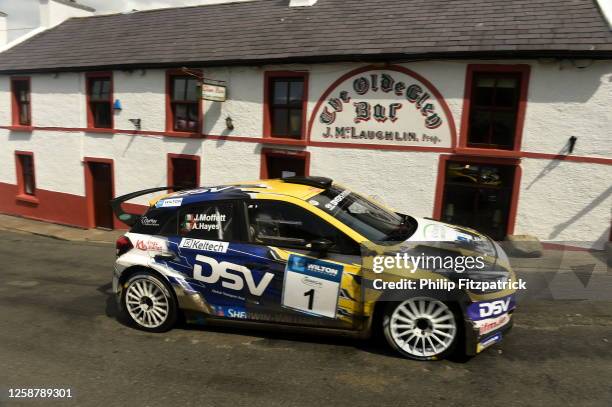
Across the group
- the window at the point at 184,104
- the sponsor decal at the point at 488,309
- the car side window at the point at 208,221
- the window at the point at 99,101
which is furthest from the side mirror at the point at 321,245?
the window at the point at 99,101

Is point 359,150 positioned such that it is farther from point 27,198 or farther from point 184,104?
point 27,198

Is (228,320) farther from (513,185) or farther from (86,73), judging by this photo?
(86,73)

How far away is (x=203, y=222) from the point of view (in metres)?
4.72

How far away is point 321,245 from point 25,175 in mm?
14417

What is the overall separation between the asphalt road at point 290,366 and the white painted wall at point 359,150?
3.07 meters

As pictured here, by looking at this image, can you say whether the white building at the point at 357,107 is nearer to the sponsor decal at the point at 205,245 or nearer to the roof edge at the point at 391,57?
the roof edge at the point at 391,57

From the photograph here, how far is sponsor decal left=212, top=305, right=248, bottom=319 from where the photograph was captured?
4488mm

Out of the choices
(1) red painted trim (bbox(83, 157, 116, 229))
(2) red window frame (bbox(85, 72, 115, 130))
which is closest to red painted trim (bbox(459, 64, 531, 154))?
(2) red window frame (bbox(85, 72, 115, 130))

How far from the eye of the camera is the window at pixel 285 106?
975 centimetres

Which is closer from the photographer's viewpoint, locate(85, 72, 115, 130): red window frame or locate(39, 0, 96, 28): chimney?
locate(85, 72, 115, 130): red window frame

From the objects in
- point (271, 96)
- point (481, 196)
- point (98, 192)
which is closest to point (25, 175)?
point (98, 192)

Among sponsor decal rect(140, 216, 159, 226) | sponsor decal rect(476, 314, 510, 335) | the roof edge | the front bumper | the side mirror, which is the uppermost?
the roof edge

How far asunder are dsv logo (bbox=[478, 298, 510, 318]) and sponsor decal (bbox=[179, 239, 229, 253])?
2.63 metres

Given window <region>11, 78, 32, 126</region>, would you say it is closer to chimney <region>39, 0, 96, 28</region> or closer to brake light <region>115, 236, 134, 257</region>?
chimney <region>39, 0, 96, 28</region>
